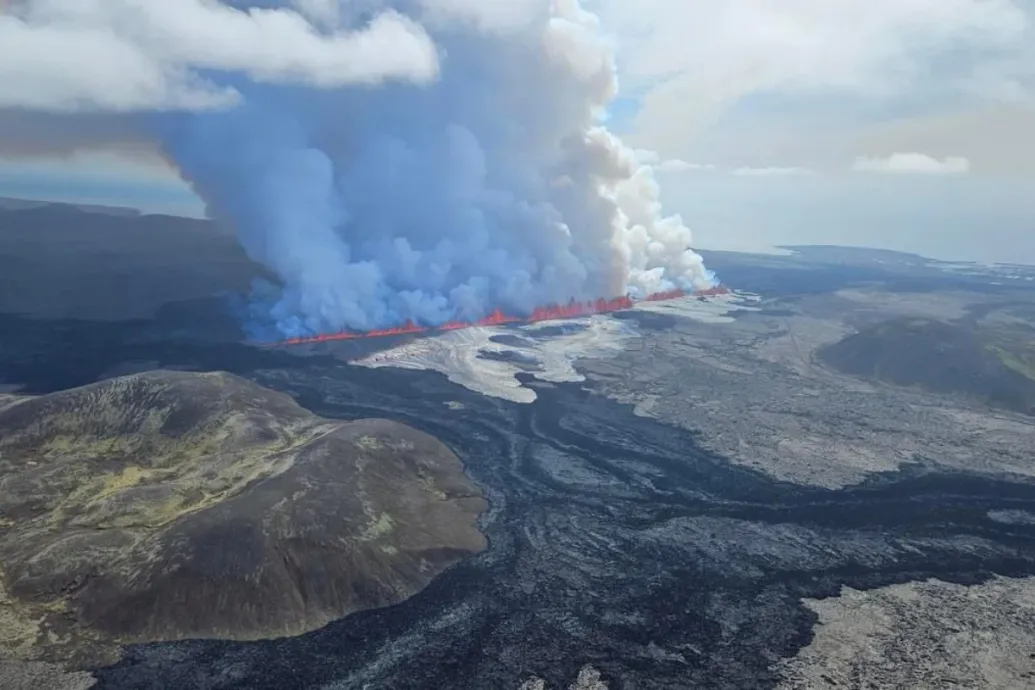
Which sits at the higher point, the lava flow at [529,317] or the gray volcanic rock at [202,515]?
the lava flow at [529,317]

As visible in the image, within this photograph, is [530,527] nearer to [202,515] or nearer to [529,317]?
[202,515]

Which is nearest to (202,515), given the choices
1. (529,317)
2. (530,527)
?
(530,527)

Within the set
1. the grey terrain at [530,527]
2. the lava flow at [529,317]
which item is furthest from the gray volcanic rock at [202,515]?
the lava flow at [529,317]

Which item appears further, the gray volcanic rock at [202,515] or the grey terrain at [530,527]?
the gray volcanic rock at [202,515]

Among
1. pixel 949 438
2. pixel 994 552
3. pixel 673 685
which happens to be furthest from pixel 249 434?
pixel 949 438

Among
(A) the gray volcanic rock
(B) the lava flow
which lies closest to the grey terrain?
(A) the gray volcanic rock

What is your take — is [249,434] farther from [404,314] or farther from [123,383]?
[404,314]

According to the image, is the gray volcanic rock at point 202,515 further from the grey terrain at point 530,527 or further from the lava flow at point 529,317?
the lava flow at point 529,317
